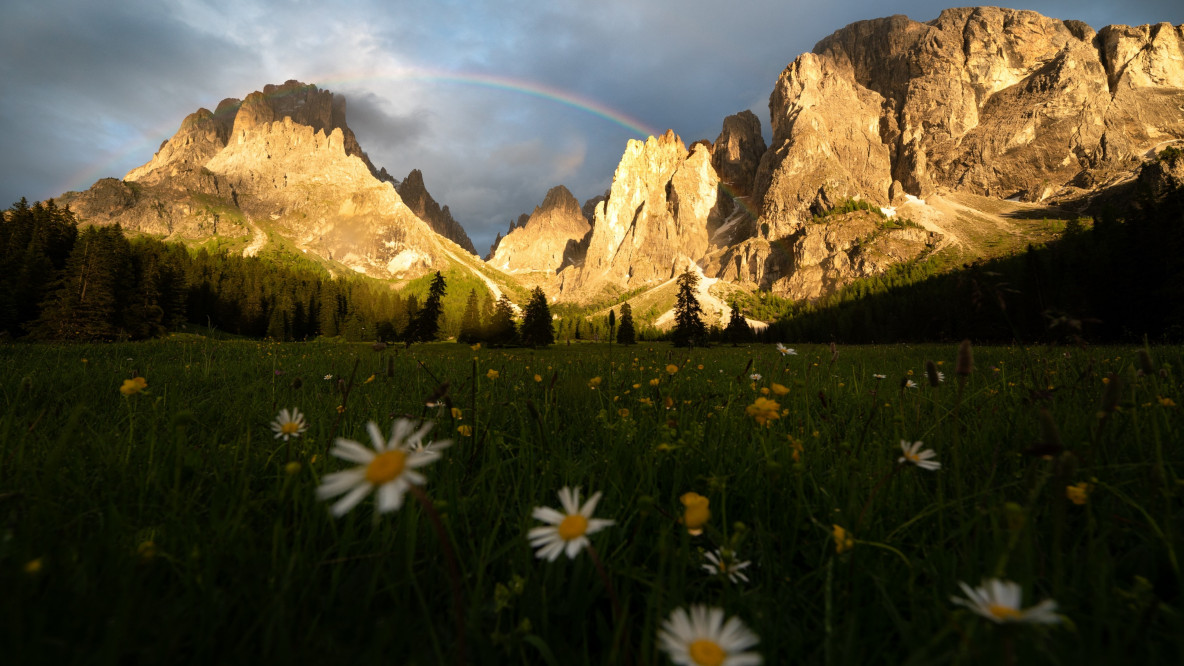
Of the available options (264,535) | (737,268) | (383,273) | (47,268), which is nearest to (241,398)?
(264,535)

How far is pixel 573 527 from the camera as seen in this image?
92 centimetres

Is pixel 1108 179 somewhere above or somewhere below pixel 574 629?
above

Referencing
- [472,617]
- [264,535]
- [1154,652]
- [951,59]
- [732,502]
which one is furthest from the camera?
[951,59]

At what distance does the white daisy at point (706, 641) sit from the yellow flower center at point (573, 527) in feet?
0.82

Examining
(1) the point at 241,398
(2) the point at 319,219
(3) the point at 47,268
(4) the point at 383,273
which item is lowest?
(1) the point at 241,398

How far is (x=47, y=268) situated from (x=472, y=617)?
157 feet

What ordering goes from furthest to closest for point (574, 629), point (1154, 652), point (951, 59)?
point (951, 59) → point (574, 629) → point (1154, 652)

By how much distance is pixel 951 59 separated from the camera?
174m

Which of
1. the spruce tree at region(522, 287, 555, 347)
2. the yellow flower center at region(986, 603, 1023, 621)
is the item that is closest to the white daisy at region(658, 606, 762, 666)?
the yellow flower center at region(986, 603, 1023, 621)

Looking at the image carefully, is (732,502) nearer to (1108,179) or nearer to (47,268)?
(47,268)

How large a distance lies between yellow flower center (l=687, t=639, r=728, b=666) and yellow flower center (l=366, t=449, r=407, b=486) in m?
0.55

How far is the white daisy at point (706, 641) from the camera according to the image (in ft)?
2.07

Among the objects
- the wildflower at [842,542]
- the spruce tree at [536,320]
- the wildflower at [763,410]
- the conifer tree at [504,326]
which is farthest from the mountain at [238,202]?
the wildflower at [842,542]

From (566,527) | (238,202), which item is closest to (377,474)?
(566,527)
